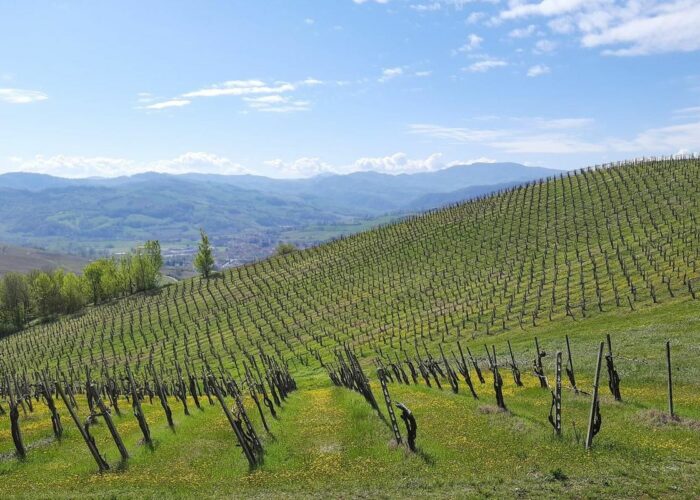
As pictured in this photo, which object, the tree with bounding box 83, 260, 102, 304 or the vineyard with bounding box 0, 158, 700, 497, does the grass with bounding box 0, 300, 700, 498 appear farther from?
the tree with bounding box 83, 260, 102, 304

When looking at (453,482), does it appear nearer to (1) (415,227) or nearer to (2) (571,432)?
(2) (571,432)

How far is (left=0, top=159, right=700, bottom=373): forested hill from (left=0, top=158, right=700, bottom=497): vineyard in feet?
2.29

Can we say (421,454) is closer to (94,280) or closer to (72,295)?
(72,295)

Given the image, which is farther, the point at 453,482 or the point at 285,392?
the point at 285,392

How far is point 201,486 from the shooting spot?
2353cm

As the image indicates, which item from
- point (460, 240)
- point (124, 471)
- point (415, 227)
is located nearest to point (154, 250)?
point (415, 227)

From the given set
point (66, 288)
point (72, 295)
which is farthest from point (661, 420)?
point (72, 295)

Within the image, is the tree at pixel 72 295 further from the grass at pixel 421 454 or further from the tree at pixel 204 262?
the grass at pixel 421 454

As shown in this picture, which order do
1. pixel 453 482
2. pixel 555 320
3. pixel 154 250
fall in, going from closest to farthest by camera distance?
pixel 453 482 → pixel 555 320 → pixel 154 250

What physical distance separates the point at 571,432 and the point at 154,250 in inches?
7410

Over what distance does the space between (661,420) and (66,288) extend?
180 metres

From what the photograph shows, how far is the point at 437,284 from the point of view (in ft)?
349

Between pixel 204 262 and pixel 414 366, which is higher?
pixel 204 262

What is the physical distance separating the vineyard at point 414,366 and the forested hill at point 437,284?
70cm
